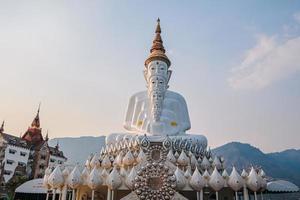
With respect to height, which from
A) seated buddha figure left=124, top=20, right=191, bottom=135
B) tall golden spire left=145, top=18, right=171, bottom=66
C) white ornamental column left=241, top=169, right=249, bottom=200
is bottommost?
white ornamental column left=241, top=169, right=249, bottom=200

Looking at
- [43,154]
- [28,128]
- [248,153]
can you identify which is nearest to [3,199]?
[43,154]

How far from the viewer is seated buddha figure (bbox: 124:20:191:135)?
817 inches

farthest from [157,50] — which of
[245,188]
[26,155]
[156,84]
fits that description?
[26,155]

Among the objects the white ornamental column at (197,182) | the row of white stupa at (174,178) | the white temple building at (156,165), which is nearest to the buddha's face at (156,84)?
Answer: the white temple building at (156,165)

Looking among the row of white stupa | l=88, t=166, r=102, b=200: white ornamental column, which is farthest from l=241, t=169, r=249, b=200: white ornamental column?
l=88, t=166, r=102, b=200: white ornamental column

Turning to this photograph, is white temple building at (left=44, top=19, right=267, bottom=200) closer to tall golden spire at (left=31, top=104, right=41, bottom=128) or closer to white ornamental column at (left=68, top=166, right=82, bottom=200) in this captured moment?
white ornamental column at (left=68, top=166, right=82, bottom=200)

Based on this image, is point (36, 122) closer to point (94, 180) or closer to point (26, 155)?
point (26, 155)

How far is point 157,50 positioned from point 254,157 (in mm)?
68118

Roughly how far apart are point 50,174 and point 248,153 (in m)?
78.7

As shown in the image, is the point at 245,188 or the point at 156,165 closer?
the point at 156,165

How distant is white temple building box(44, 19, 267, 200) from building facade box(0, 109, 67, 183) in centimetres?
1407

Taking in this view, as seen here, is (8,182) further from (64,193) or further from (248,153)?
(248,153)

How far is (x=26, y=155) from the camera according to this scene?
3366cm

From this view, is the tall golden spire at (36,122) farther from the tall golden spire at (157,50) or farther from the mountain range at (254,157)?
the tall golden spire at (157,50)
